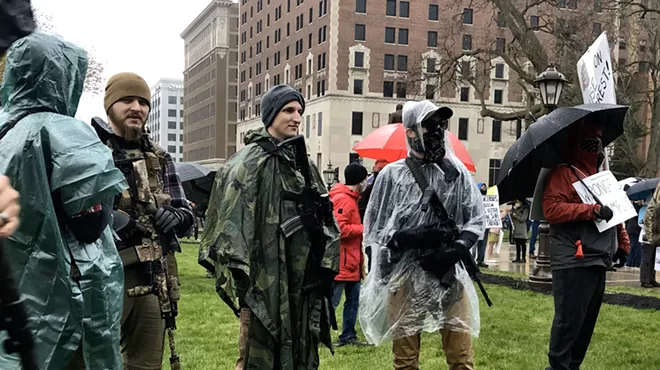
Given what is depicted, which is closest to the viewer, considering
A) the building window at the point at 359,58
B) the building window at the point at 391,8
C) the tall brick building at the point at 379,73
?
the tall brick building at the point at 379,73

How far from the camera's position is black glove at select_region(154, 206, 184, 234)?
401 cm

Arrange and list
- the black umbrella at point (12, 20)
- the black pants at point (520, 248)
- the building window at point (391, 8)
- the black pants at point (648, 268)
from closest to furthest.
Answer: the black umbrella at point (12, 20)
the black pants at point (648, 268)
the black pants at point (520, 248)
the building window at point (391, 8)

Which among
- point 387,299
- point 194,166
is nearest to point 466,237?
point 387,299

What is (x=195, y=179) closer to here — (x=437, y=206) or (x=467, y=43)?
(x=437, y=206)

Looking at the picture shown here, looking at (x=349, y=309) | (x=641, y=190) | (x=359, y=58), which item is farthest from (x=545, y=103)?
(x=359, y=58)

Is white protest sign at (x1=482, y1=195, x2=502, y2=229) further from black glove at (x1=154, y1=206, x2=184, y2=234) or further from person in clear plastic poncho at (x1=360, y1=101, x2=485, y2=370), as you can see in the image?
black glove at (x1=154, y1=206, x2=184, y2=234)

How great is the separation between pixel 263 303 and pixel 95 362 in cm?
127

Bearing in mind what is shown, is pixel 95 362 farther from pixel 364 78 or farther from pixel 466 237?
pixel 364 78

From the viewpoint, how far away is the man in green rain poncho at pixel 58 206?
2627 millimetres

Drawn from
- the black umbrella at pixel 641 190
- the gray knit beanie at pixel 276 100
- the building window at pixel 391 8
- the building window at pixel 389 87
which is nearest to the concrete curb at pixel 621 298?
the black umbrella at pixel 641 190

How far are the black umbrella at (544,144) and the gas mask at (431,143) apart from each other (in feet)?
2.21

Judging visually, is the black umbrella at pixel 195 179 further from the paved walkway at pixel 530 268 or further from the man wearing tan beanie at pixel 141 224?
the man wearing tan beanie at pixel 141 224

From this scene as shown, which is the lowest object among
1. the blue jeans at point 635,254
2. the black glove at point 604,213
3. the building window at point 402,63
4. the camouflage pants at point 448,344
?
the blue jeans at point 635,254

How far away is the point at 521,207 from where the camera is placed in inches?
657
